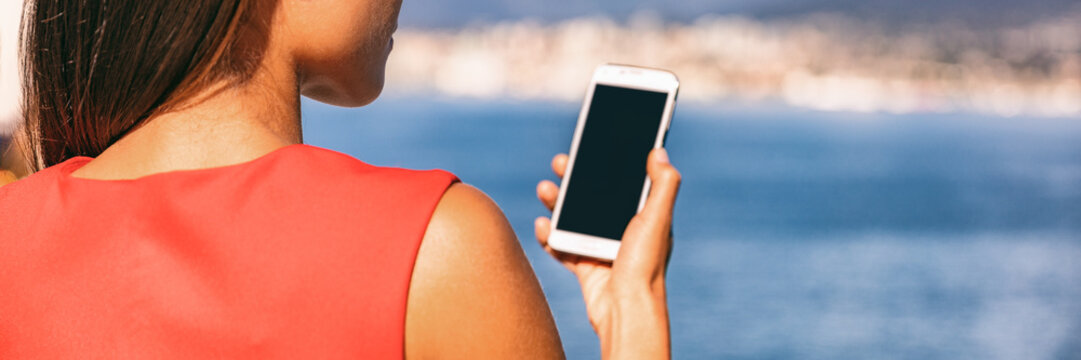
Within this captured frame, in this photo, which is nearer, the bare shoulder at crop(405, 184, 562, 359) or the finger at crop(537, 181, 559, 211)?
the bare shoulder at crop(405, 184, 562, 359)

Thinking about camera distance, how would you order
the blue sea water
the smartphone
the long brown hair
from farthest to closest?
the blue sea water
the smartphone
the long brown hair

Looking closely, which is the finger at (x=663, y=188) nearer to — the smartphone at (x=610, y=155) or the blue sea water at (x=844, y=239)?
the smartphone at (x=610, y=155)

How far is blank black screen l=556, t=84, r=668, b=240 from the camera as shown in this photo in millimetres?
1568

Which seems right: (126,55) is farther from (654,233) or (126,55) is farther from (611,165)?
(611,165)

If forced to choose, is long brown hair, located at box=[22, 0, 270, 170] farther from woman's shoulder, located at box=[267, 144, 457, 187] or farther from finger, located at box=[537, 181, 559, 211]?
finger, located at box=[537, 181, 559, 211]

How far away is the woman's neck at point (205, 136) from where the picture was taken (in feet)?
3.63

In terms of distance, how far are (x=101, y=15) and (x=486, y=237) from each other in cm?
48

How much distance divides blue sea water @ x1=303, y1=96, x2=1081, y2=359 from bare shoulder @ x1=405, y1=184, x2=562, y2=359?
7.21 feet

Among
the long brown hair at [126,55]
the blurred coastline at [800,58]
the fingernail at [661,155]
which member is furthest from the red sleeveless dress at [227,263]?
the blurred coastline at [800,58]

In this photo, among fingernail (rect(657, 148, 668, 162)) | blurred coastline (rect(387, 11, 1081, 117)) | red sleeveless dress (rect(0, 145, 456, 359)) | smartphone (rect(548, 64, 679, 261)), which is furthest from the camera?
blurred coastline (rect(387, 11, 1081, 117))

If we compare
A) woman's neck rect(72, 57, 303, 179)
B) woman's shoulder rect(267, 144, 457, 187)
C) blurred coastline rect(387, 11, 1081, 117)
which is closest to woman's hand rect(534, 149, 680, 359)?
woman's shoulder rect(267, 144, 457, 187)

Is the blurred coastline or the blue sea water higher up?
the blurred coastline

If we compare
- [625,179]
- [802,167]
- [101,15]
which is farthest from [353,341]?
[802,167]

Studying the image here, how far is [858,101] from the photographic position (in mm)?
133250
